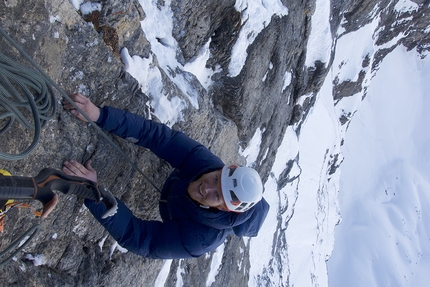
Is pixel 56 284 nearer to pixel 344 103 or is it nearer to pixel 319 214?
pixel 319 214

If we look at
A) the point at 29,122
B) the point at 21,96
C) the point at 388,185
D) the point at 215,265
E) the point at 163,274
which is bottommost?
the point at 388,185

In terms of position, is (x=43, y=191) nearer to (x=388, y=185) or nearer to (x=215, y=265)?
(x=215, y=265)

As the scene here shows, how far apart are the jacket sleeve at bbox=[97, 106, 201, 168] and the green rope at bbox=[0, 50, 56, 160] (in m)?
0.64

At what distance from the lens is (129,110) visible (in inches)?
152

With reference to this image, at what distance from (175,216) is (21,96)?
200cm

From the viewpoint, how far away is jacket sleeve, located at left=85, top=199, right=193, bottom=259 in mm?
3303

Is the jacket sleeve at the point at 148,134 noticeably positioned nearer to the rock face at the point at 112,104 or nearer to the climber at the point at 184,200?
the climber at the point at 184,200

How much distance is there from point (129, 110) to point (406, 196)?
81.3ft

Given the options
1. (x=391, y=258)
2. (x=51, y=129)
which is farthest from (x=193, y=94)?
(x=391, y=258)

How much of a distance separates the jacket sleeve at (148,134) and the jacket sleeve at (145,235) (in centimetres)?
71

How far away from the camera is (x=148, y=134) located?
3.65 meters

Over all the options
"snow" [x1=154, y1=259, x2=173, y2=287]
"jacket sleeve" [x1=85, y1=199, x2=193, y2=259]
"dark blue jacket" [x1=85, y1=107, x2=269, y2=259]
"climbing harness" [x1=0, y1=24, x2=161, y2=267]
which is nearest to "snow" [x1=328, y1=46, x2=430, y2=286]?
"snow" [x1=154, y1=259, x2=173, y2=287]

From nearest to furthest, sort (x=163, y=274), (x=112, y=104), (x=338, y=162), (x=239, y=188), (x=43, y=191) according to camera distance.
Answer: (x=43, y=191) → (x=239, y=188) → (x=112, y=104) → (x=163, y=274) → (x=338, y=162)

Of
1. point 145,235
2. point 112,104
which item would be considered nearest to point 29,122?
point 112,104
